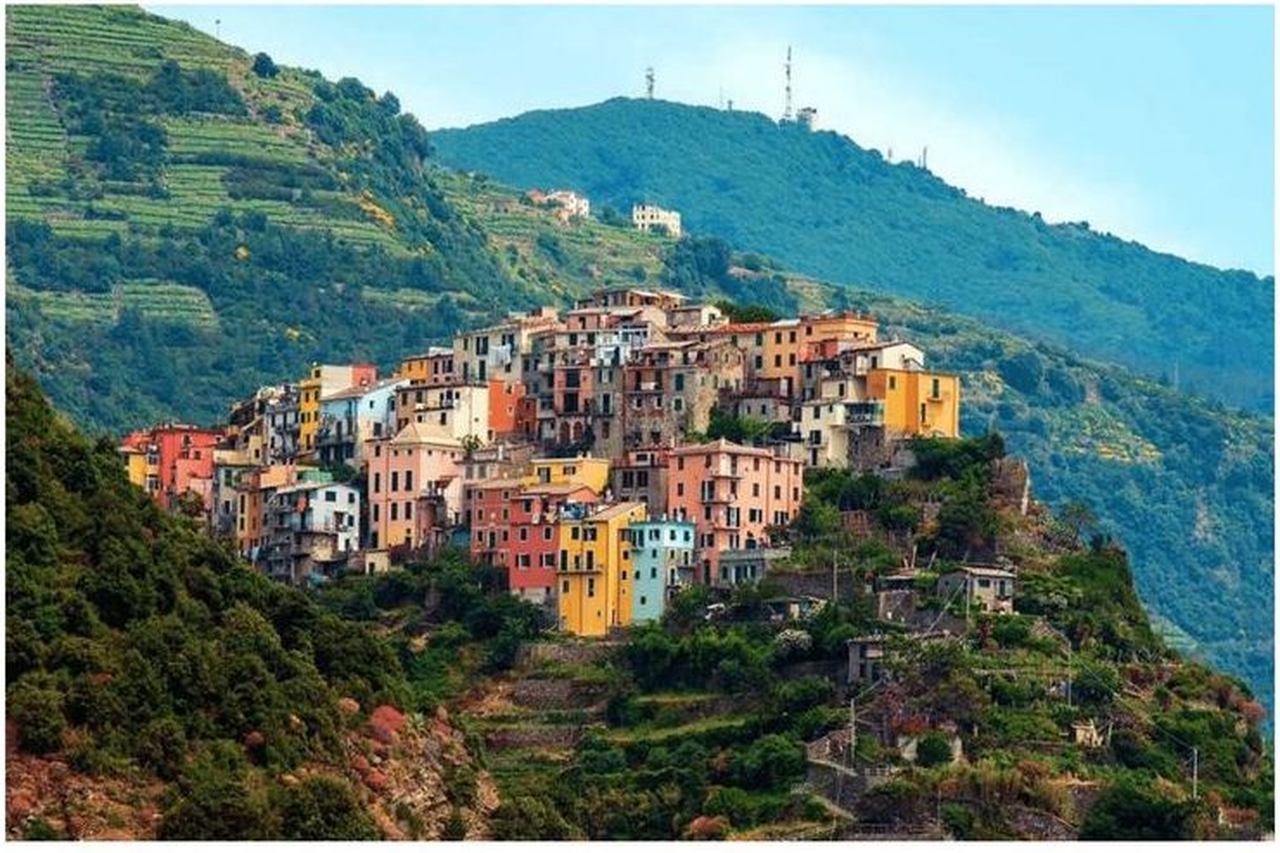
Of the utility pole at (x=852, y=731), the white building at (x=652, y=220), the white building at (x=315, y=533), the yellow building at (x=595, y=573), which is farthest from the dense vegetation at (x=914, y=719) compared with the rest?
the white building at (x=652, y=220)

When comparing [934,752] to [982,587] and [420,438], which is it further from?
[420,438]

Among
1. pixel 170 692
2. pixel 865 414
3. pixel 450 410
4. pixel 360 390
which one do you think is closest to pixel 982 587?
pixel 865 414

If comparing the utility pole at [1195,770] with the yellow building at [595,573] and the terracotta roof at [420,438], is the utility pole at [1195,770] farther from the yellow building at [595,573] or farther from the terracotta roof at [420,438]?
the terracotta roof at [420,438]

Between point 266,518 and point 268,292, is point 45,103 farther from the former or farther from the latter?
point 266,518

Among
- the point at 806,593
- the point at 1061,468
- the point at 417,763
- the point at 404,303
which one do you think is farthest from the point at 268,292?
the point at 417,763

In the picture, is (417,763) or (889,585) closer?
(417,763)

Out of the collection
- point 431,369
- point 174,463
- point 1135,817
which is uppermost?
point 431,369
